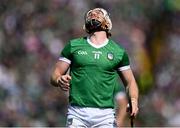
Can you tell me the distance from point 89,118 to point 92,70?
449mm

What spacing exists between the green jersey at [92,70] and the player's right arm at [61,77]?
0.05 metres

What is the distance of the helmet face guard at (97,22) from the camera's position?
9.32m

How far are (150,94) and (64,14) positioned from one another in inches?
103

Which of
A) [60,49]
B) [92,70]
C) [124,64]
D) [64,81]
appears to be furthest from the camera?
[60,49]

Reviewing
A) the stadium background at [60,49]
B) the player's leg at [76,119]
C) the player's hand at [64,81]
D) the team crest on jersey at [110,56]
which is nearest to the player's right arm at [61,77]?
the player's hand at [64,81]

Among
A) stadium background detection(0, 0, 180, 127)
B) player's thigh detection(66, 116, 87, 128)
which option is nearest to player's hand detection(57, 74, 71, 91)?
player's thigh detection(66, 116, 87, 128)

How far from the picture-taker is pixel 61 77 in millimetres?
9164

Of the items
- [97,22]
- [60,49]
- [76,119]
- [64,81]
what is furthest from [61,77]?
[60,49]

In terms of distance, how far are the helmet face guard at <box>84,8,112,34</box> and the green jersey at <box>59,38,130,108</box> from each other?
0.44 ft

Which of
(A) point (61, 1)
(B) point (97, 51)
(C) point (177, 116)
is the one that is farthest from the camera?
(A) point (61, 1)

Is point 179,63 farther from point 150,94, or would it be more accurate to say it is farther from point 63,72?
point 63,72

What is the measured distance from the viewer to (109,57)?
9.31 metres

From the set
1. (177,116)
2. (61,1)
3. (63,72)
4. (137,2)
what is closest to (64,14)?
(61,1)

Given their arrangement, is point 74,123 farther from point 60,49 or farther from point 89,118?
point 60,49
